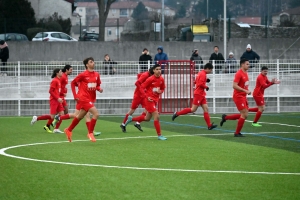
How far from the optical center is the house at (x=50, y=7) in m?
71.0

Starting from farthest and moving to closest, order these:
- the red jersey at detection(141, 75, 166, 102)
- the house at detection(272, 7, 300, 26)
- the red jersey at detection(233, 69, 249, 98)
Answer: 1. the house at detection(272, 7, 300, 26)
2. the red jersey at detection(233, 69, 249, 98)
3. the red jersey at detection(141, 75, 166, 102)

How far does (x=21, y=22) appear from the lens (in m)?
48.0

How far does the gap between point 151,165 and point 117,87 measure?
17.8 metres

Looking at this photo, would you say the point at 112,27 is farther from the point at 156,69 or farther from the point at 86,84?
the point at 86,84

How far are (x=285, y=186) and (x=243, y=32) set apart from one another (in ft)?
149

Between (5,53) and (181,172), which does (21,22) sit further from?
(181,172)

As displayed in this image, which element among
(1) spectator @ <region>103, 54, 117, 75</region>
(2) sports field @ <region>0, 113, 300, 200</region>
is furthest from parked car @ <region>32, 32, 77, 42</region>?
(2) sports field @ <region>0, 113, 300, 200</region>

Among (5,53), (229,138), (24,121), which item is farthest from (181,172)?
(5,53)

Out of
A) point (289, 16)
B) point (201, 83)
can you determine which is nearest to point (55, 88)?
point (201, 83)

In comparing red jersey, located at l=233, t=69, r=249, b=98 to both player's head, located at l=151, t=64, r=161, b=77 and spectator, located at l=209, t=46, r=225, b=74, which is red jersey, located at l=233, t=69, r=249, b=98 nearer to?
player's head, located at l=151, t=64, r=161, b=77

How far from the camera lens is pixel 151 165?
493 inches

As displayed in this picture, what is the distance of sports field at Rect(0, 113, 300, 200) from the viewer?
9844mm

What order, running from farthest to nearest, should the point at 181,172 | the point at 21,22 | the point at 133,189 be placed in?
the point at 21,22 < the point at 181,172 < the point at 133,189

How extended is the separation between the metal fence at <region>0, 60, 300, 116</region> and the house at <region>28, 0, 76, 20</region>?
39.8 m
